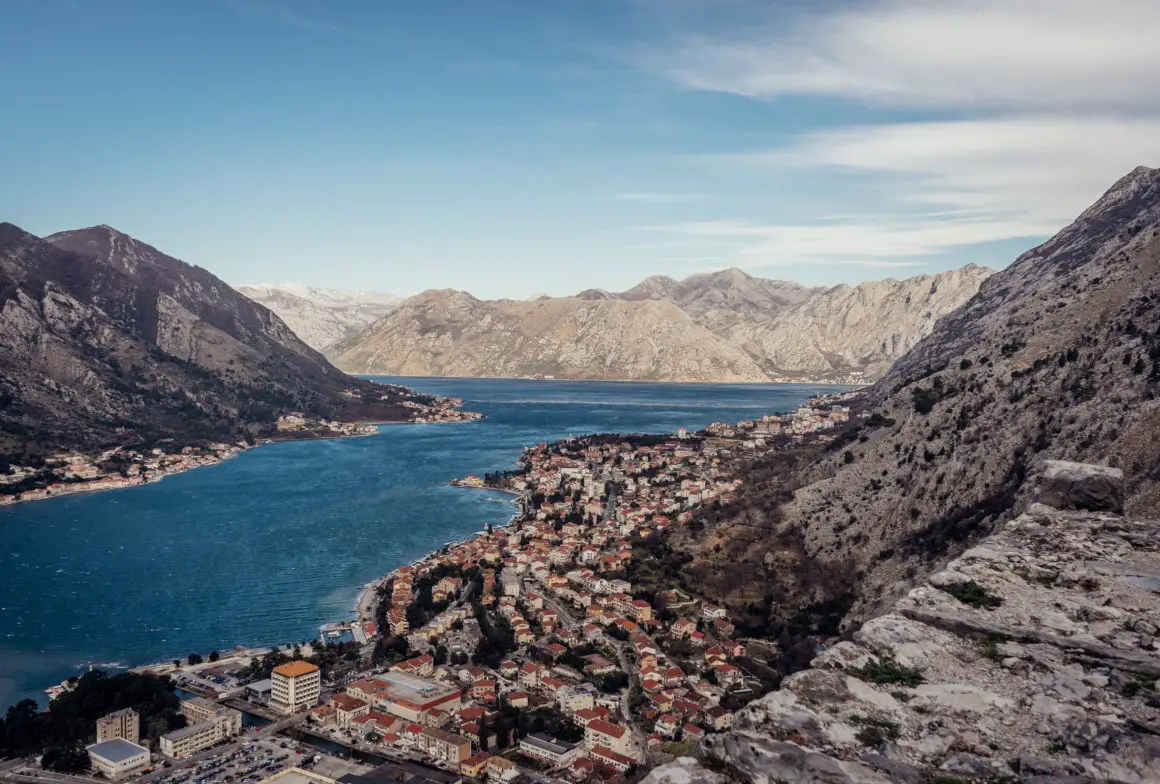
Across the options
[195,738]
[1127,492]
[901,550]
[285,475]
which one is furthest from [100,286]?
[1127,492]

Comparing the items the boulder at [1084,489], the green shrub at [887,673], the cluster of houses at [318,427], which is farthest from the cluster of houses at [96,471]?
the green shrub at [887,673]

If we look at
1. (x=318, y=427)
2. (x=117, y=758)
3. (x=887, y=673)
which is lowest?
(x=117, y=758)

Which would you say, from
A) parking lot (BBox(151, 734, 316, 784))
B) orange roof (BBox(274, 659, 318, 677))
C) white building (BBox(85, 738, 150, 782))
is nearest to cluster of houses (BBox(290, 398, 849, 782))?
orange roof (BBox(274, 659, 318, 677))

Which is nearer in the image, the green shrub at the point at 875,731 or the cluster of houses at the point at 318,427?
the green shrub at the point at 875,731

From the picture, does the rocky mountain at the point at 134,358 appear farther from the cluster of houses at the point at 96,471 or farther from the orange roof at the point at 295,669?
the orange roof at the point at 295,669

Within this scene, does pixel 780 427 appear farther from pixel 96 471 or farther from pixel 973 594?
pixel 973 594

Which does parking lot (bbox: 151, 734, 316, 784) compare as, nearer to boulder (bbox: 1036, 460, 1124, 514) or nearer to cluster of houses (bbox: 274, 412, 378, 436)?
boulder (bbox: 1036, 460, 1124, 514)

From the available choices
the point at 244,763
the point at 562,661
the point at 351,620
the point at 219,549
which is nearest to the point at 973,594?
the point at 244,763
